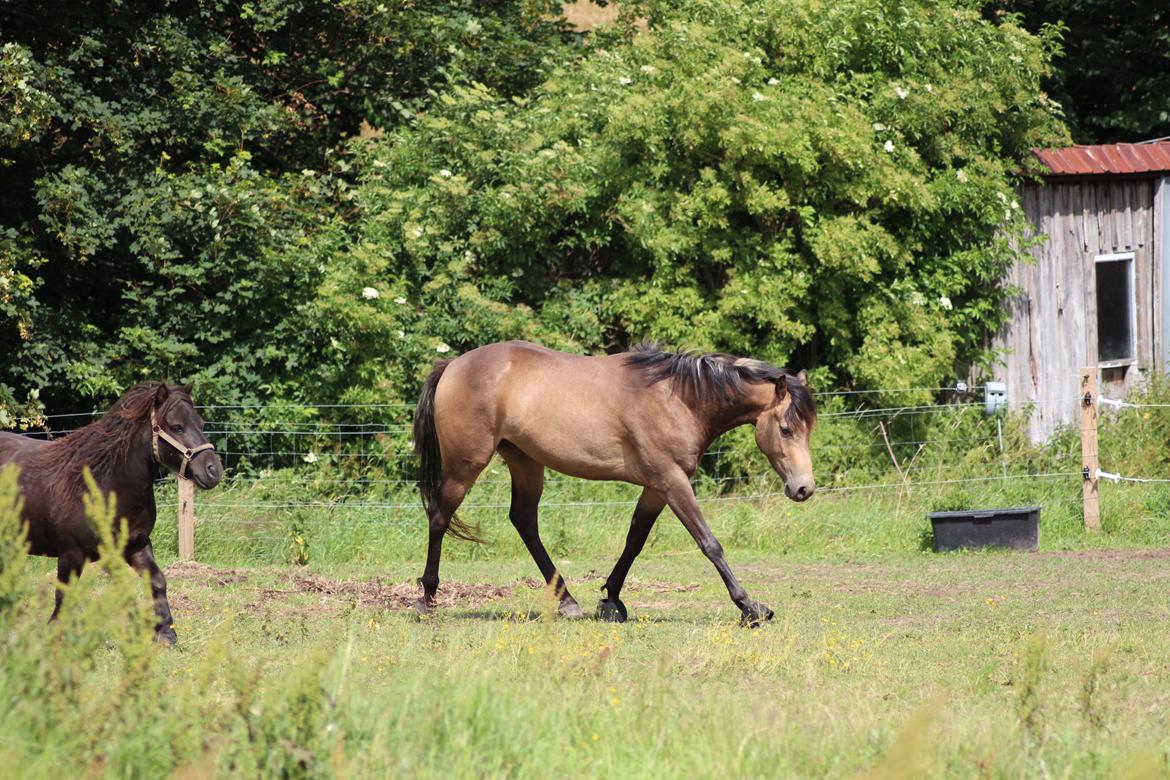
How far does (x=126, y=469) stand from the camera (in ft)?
23.6

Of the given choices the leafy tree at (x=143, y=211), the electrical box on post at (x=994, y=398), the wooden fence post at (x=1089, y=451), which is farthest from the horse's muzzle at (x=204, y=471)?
the electrical box on post at (x=994, y=398)

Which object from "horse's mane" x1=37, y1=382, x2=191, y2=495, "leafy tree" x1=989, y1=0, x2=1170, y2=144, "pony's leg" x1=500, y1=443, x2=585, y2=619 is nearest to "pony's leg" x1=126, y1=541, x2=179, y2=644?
"horse's mane" x1=37, y1=382, x2=191, y2=495

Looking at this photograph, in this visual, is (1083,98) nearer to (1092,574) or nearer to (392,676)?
(1092,574)

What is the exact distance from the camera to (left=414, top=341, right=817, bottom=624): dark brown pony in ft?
27.3

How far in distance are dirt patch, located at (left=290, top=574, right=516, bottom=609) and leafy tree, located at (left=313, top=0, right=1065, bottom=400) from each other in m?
3.71

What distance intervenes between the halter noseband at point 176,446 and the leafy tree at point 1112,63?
15757 mm

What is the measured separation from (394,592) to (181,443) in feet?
9.30

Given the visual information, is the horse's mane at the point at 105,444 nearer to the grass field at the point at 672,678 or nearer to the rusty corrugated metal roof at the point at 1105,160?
the grass field at the point at 672,678

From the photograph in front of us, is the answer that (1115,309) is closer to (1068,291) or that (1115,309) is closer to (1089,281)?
(1089,281)

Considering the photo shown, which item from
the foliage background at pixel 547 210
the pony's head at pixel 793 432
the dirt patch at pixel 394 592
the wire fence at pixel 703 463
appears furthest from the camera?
the foliage background at pixel 547 210

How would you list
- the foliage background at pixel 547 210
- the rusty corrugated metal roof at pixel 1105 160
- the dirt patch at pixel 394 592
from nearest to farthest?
1. the dirt patch at pixel 394 592
2. the foliage background at pixel 547 210
3. the rusty corrugated metal roof at pixel 1105 160

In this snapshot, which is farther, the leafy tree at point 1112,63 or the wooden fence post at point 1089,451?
the leafy tree at point 1112,63

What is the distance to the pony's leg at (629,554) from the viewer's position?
8.61m

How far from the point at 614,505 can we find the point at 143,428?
6377 millimetres
